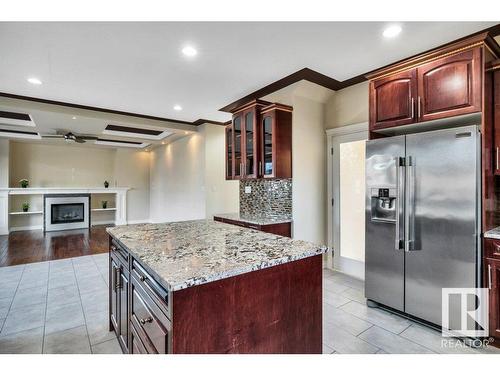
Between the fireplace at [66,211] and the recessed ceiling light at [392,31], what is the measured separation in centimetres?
838

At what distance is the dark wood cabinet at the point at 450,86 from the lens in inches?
82.7

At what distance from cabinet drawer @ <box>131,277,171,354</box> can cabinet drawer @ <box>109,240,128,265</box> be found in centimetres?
23

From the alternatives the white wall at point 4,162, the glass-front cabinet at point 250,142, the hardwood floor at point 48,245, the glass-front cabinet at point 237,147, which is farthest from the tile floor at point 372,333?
the white wall at point 4,162

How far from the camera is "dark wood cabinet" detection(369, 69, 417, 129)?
2.47 metres

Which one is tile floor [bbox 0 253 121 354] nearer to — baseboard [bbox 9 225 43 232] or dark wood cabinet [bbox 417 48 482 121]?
dark wood cabinet [bbox 417 48 482 121]

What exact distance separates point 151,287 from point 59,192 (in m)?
7.96

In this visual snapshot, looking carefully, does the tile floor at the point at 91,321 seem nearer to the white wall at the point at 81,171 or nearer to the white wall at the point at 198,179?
the white wall at the point at 198,179

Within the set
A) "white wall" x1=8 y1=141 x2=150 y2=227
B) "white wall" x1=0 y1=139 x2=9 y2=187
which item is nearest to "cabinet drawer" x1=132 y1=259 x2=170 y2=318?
"white wall" x1=0 y1=139 x2=9 y2=187

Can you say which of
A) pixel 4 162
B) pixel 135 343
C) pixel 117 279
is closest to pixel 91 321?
pixel 117 279

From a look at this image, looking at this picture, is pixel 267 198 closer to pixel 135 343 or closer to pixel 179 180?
pixel 135 343

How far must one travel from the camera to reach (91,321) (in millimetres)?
2469
